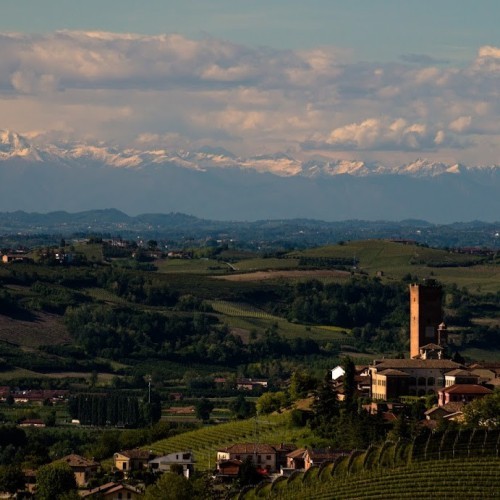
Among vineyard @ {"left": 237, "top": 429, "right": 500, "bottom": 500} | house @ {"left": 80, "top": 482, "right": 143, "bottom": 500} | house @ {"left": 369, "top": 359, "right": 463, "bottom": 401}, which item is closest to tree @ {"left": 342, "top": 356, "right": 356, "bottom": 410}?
house @ {"left": 369, "top": 359, "right": 463, "bottom": 401}

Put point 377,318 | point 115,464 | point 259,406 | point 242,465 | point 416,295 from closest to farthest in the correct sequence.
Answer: point 242,465 < point 115,464 < point 259,406 < point 416,295 < point 377,318

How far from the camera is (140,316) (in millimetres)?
180125

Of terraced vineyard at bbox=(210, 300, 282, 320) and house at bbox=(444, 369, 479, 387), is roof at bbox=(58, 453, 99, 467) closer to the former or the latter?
house at bbox=(444, 369, 479, 387)

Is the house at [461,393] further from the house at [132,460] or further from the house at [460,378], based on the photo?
the house at [132,460]

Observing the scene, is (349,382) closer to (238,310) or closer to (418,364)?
(418,364)

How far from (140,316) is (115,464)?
85542mm

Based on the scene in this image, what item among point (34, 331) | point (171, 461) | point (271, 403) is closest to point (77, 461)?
point (171, 461)

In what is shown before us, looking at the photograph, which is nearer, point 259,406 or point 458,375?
point 458,375

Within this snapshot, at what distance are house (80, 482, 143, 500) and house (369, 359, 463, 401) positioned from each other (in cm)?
1879

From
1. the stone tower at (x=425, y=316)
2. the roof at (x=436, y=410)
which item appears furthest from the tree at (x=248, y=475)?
the stone tower at (x=425, y=316)

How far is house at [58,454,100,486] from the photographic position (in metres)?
90.9

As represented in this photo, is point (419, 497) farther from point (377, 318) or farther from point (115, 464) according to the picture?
point (377, 318)

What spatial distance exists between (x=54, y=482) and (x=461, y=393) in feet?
68.5

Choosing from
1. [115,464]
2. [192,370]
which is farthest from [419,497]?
[192,370]
